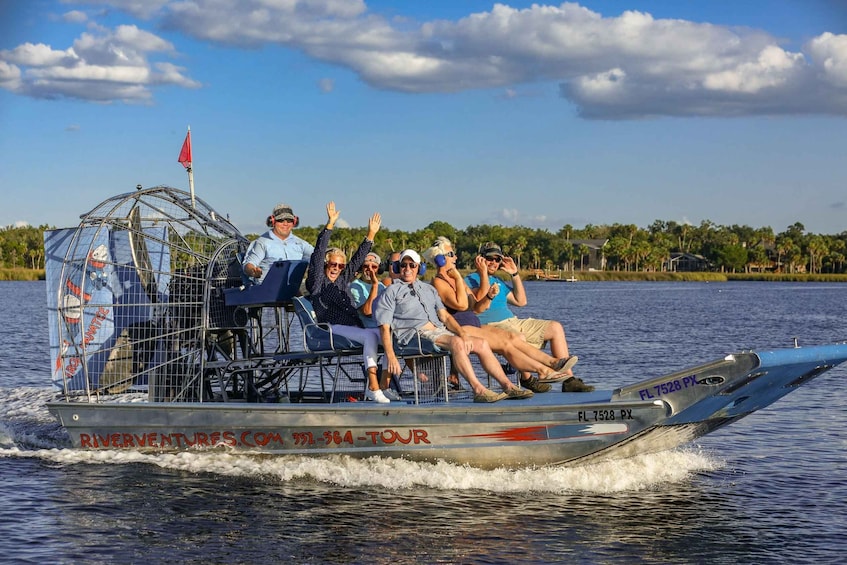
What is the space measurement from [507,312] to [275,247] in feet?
9.97

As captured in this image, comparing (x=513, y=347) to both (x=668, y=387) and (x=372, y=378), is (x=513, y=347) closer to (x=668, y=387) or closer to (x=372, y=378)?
(x=372, y=378)

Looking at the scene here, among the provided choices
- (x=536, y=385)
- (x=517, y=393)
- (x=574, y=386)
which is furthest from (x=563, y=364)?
(x=517, y=393)

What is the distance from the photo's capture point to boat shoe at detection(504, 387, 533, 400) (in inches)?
464

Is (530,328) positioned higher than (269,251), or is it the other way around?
(269,251)

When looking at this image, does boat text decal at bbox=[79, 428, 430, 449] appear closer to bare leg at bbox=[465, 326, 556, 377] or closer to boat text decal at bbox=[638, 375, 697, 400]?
bare leg at bbox=[465, 326, 556, 377]

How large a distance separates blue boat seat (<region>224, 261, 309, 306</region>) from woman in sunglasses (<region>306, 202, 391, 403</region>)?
9.9 inches

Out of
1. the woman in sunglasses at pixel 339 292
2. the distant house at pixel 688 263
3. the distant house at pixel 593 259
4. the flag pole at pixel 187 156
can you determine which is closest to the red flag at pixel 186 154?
the flag pole at pixel 187 156

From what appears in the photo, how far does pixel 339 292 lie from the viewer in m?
12.5

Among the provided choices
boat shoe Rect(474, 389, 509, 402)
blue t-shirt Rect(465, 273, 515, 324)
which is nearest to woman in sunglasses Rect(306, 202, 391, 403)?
boat shoe Rect(474, 389, 509, 402)

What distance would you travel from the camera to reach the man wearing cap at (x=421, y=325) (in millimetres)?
11695

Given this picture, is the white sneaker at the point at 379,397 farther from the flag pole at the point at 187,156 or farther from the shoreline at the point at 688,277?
the shoreline at the point at 688,277

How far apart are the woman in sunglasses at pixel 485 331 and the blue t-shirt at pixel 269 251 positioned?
1.97m

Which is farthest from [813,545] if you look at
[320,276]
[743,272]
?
[743,272]

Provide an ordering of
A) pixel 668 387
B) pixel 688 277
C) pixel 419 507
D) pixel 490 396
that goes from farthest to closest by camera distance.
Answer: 1. pixel 688 277
2. pixel 490 396
3. pixel 419 507
4. pixel 668 387
